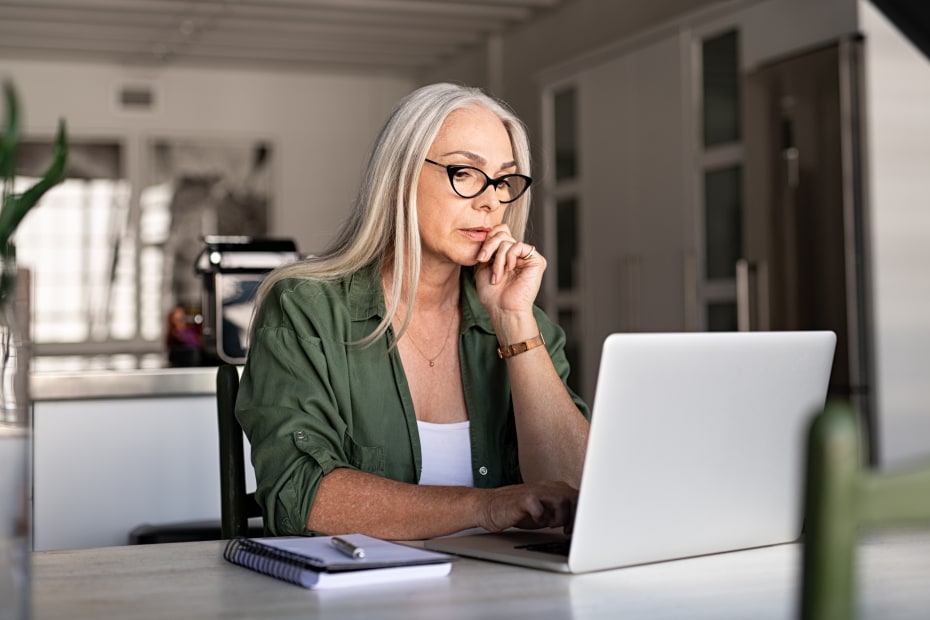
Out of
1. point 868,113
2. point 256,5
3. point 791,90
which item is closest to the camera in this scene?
point 868,113

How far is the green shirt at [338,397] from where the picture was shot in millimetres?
1506

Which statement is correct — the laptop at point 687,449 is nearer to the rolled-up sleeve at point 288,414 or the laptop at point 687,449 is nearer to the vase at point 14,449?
the rolled-up sleeve at point 288,414

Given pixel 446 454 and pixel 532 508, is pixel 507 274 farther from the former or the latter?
pixel 532 508

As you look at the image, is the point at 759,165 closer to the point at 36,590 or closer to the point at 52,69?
the point at 36,590

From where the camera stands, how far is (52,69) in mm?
8234

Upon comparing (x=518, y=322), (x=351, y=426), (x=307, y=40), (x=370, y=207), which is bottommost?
(x=351, y=426)

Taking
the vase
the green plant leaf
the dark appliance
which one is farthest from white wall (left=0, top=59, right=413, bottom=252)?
the vase

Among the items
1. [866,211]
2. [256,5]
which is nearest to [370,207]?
[866,211]

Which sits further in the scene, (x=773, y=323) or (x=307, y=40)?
(x=307, y=40)

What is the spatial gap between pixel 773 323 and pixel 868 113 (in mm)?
845

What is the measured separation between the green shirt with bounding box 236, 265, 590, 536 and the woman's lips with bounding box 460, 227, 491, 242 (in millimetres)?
121

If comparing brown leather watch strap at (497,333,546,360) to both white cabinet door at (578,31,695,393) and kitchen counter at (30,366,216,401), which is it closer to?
kitchen counter at (30,366,216,401)

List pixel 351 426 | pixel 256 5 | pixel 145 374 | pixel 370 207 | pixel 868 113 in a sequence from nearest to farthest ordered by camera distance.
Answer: pixel 351 426 → pixel 370 207 → pixel 145 374 → pixel 868 113 → pixel 256 5

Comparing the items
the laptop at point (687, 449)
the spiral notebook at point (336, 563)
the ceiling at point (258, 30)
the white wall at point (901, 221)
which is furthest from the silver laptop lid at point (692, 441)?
the ceiling at point (258, 30)
